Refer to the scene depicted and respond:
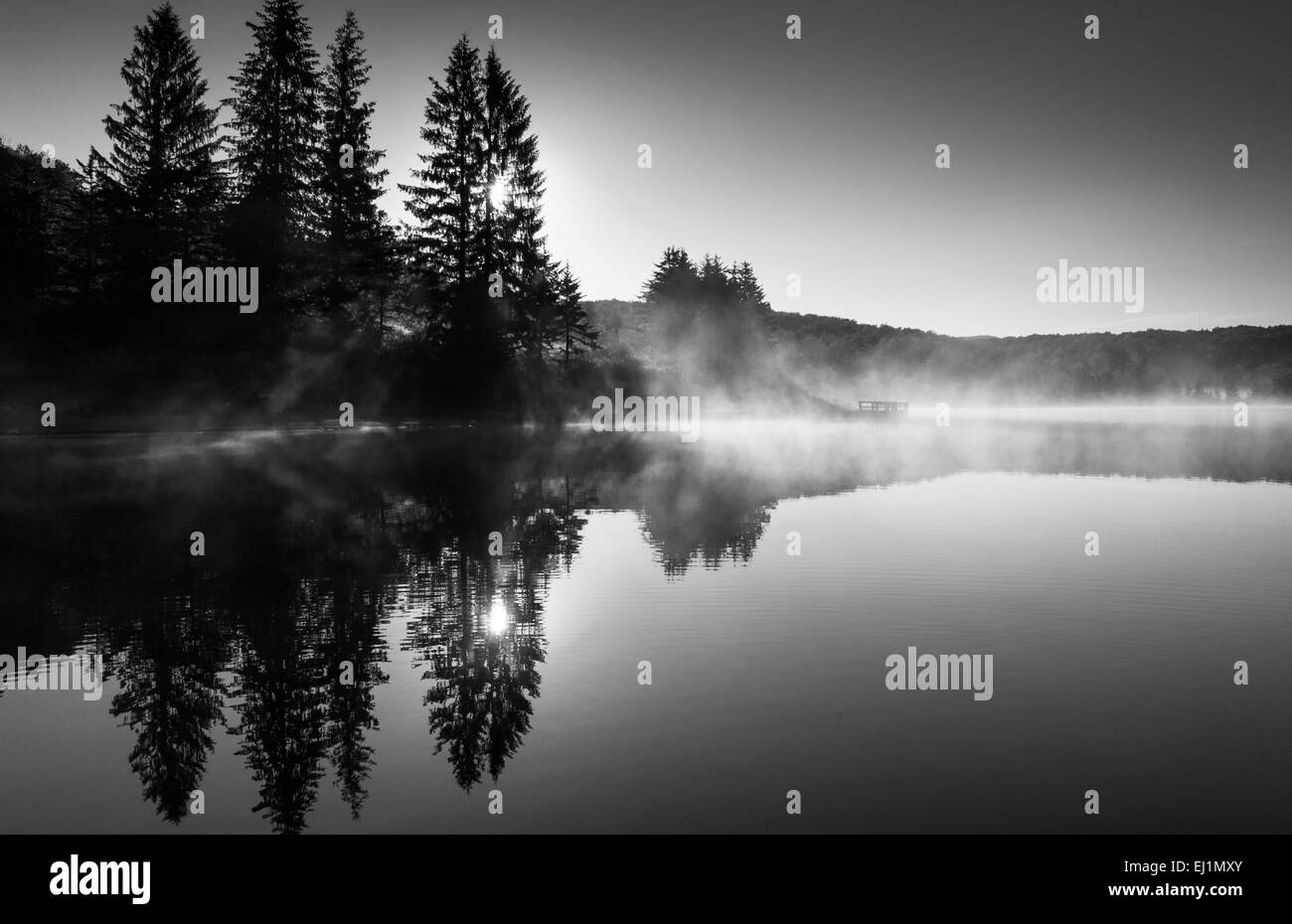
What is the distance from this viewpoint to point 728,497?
22.8m

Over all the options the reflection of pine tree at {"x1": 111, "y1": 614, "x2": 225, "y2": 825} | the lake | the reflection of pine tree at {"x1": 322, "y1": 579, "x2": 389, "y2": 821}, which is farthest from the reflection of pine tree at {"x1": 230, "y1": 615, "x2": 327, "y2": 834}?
the reflection of pine tree at {"x1": 111, "y1": 614, "x2": 225, "y2": 825}

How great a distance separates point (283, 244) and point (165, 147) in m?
6.79

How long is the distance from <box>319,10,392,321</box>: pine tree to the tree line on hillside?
0.11 meters


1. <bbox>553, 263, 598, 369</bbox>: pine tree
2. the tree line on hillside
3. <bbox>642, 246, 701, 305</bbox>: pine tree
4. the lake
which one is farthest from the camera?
<bbox>642, 246, 701, 305</bbox>: pine tree

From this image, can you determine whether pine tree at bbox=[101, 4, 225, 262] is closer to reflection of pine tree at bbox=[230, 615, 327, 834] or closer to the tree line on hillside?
the tree line on hillside

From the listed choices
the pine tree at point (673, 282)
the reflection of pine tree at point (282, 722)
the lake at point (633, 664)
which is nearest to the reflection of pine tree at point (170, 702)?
the lake at point (633, 664)

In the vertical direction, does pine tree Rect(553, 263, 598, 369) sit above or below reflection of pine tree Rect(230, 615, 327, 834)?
above

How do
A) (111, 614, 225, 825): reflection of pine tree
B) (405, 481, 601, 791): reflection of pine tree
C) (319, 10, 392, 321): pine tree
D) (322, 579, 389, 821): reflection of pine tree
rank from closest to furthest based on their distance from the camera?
(111, 614, 225, 825): reflection of pine tree < (322, 579, 389, 821): reflection of pine tree < (405, 481, 601, 791): reflection of pine tree < (319, 10, 392, 321): pine tree

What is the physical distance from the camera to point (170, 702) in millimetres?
7891

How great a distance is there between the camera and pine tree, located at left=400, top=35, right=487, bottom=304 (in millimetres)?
53625

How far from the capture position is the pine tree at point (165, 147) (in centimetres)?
4166

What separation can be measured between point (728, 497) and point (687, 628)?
12341 mm

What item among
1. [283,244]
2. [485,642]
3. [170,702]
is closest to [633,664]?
[485,642]

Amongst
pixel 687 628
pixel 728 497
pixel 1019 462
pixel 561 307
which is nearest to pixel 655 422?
pixel 561 307
